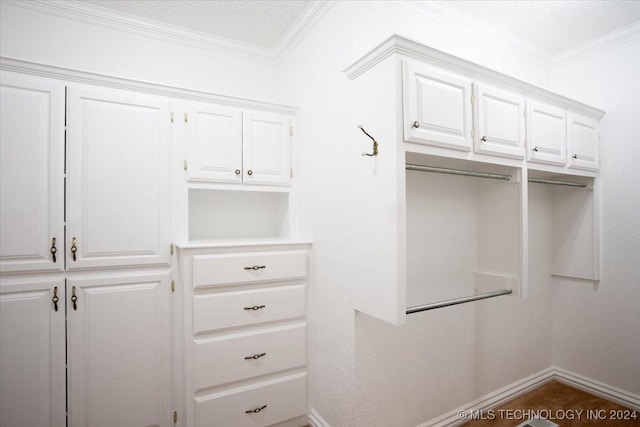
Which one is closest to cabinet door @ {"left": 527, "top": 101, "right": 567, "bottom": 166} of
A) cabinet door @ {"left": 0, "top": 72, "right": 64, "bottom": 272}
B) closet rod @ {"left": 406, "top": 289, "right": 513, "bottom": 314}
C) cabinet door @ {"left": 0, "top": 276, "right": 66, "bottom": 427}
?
closet rod @ {"left": 406, "top": 289, "right": 513, "bottom": 314}

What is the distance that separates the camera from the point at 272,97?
270 centimetres

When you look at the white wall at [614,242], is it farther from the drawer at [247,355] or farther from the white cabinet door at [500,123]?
the drawer at [247,355]

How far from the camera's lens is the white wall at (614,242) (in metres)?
2.29

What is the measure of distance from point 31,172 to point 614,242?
3.83 m

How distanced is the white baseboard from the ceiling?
2.65 metres

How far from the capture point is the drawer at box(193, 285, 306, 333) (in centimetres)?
191

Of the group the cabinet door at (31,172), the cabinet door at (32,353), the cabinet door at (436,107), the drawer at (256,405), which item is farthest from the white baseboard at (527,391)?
the cabinet door at (31,172)

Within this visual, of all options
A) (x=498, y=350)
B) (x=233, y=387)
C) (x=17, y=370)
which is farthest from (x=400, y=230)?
(x=17, y=370)

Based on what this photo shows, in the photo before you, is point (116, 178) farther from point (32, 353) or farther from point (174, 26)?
point (174, 26)

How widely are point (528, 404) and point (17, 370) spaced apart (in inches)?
126

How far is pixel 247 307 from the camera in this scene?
6.57ft

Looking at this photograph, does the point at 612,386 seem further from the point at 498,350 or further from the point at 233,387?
the point at 233,387

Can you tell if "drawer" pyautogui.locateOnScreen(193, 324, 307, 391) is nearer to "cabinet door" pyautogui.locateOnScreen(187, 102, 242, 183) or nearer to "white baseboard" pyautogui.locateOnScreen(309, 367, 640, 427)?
"white baseboard" pyautogui.locateOnScreen(309, 367, 640, 427)

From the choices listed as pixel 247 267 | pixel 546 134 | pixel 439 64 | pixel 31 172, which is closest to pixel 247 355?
pixel 247 267
